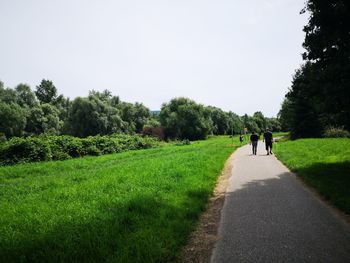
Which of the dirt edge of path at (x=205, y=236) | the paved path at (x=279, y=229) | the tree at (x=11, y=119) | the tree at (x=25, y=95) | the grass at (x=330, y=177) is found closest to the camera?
the paved path at (x=279, y=229)

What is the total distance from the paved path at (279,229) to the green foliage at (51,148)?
18361mm

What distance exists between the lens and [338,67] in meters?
10.1

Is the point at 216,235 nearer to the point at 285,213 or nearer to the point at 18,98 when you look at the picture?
the point at 285,213

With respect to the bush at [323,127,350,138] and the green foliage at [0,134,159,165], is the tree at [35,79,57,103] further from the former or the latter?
the bush at [323,127,350,138]

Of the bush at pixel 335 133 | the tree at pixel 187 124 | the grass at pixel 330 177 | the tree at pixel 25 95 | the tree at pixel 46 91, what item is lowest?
the grass at pixel 330 177

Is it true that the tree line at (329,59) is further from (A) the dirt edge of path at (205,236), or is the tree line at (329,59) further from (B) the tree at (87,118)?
(B) the tree at (87,118)

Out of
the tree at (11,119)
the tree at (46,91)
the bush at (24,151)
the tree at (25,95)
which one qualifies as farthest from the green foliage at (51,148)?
the tree at (46,91)

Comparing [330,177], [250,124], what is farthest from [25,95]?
[250,124]

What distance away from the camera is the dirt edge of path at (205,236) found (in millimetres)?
4458

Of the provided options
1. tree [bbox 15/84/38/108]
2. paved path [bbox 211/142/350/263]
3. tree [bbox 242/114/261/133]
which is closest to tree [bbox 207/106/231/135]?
tree [bbox 242/114/261/133]

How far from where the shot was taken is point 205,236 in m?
5.28

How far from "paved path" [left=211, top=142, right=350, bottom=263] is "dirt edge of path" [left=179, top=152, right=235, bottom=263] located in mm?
147

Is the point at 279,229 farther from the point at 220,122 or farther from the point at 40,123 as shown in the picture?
the point at 220,122

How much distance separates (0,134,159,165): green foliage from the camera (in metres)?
20.2
